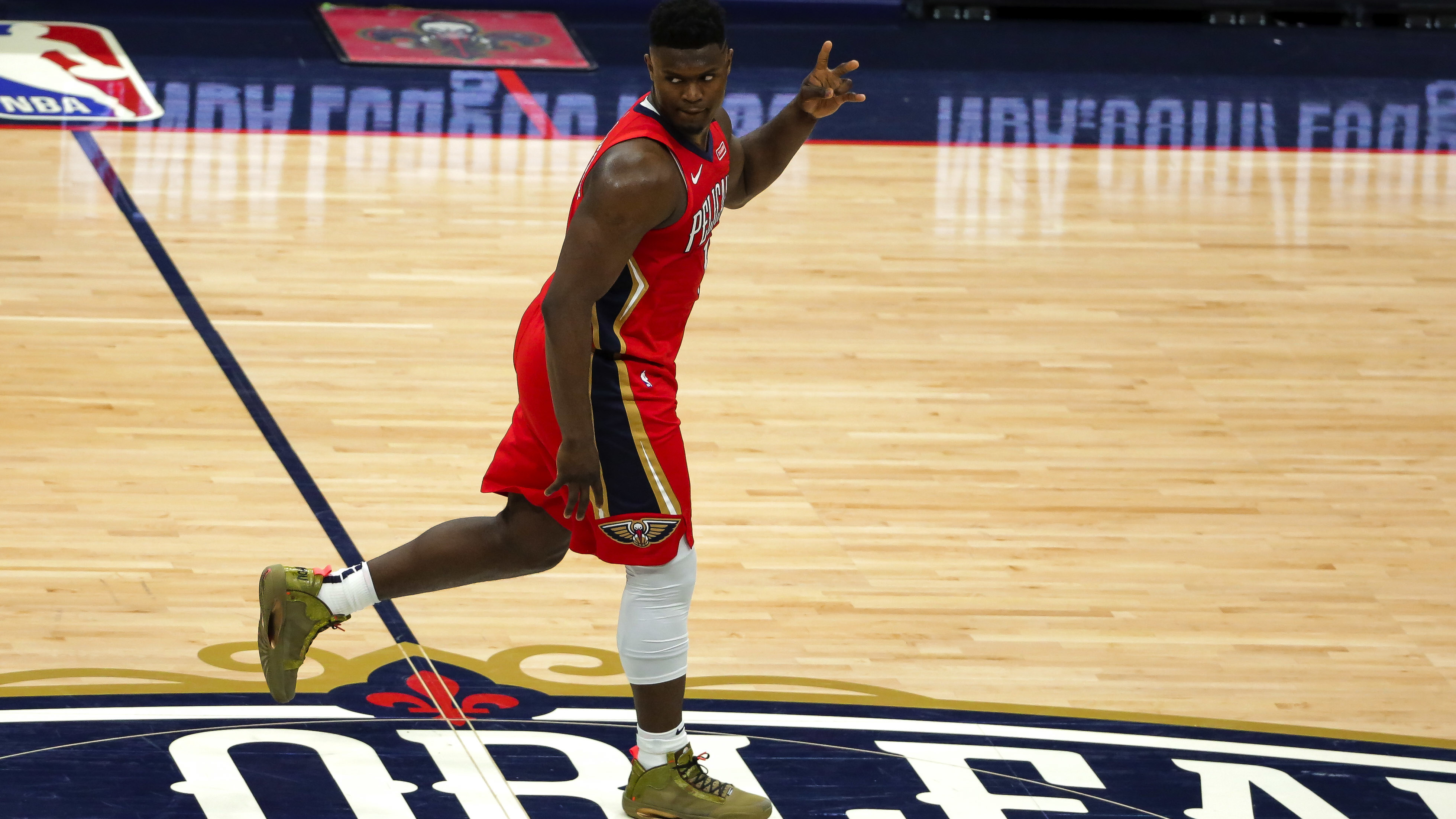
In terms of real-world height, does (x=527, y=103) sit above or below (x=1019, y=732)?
above

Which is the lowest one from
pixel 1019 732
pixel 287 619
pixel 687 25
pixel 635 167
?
pixel 1019 732

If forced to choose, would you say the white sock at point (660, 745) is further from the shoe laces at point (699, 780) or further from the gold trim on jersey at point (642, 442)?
the gold trim on jersey at point (642, 442)

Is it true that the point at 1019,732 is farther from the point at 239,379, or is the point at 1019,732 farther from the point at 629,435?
the point at 239,379

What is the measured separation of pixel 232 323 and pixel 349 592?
9.13ft

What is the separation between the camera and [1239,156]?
8383mm

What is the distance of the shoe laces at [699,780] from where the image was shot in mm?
3225

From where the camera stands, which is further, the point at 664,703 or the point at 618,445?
the point at 664,703

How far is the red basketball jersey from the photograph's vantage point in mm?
2986

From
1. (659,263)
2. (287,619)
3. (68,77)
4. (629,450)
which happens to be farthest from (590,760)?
(68,77)

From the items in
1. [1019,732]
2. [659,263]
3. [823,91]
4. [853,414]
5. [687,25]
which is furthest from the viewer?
[853,414]

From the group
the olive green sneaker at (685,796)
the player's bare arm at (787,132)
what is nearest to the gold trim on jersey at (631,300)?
the player's bare arm at (787,132)

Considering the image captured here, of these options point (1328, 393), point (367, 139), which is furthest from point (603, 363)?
point (367, 139)

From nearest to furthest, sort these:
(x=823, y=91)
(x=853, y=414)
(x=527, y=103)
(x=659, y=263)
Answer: (x=659, y=263), (x=823, y=91), (x=853, y=414), (x=527, y=103)

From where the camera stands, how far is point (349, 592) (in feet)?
10.8
